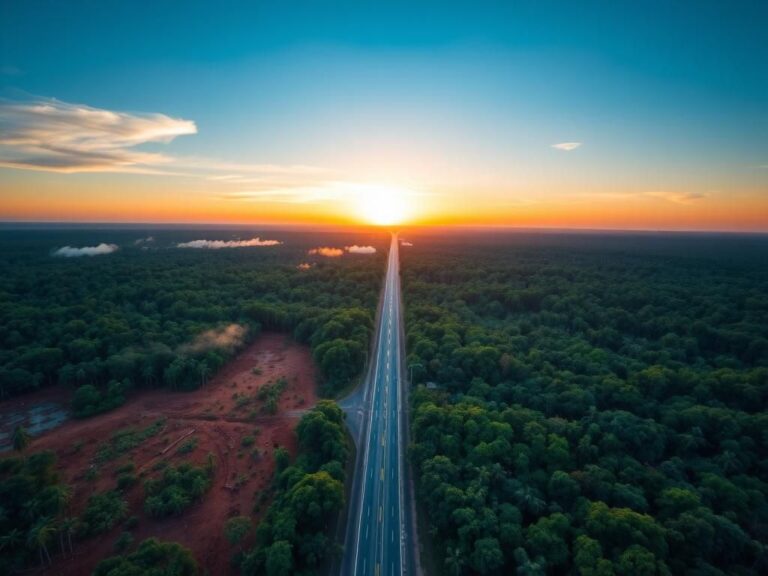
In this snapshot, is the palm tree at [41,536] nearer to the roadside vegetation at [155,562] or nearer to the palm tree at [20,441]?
the roadside vegetation at [155,562]

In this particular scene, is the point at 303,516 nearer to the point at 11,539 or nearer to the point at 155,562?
the point at 155,562

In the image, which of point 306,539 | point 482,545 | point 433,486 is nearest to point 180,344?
point 306,539

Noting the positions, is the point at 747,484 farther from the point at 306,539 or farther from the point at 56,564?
the point at 56,564

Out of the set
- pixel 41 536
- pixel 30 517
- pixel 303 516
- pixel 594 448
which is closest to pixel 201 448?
pixel 30 517

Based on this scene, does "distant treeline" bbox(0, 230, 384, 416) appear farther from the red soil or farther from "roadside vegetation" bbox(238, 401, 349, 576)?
"roadside vegetation" bbox(238, 401, 349, 576)

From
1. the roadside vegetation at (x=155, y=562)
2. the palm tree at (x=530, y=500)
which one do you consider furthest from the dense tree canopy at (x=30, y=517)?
the palm tree at (x=530, y=500)

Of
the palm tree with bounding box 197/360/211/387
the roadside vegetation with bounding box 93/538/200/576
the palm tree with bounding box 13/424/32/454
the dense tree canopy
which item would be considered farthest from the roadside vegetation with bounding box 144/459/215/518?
the palm tree with bounding box 197/360/211/387
